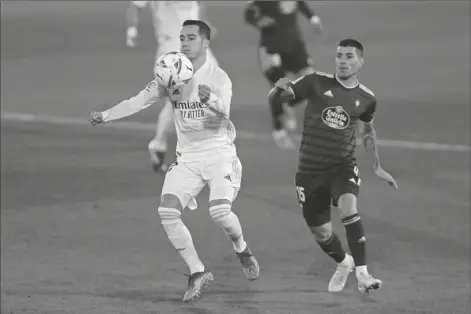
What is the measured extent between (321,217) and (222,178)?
1.43 metres

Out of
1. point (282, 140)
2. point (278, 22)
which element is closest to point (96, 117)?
point (278, 22)

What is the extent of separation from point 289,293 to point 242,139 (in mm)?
7676

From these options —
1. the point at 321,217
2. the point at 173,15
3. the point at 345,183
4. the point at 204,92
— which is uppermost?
the point at 173,15

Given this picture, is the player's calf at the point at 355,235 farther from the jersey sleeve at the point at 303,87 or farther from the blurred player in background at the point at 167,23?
the blurred player in background at the point at 167,23

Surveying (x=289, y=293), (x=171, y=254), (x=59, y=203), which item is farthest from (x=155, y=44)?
(x=289, y=293)

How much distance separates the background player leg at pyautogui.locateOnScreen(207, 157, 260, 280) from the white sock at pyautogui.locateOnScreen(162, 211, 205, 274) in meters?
0.32

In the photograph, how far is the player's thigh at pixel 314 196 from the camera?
12008 millimetres

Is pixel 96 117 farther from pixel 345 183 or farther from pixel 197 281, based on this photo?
pixel 345 183

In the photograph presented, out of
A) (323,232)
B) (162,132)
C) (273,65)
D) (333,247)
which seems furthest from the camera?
(273,65)

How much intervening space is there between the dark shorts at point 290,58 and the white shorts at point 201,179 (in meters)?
8.51

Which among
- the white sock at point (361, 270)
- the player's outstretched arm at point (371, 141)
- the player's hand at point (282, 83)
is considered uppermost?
the player's hand at point (282, 83)

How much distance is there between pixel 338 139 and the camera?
11.8m

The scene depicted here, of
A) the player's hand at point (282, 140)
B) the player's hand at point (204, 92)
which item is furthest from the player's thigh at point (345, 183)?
the player's hand at point (282, 140)

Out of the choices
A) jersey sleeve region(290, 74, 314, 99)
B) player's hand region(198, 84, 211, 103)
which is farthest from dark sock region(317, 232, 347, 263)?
player's hand region(198, 84, 211, 103)
